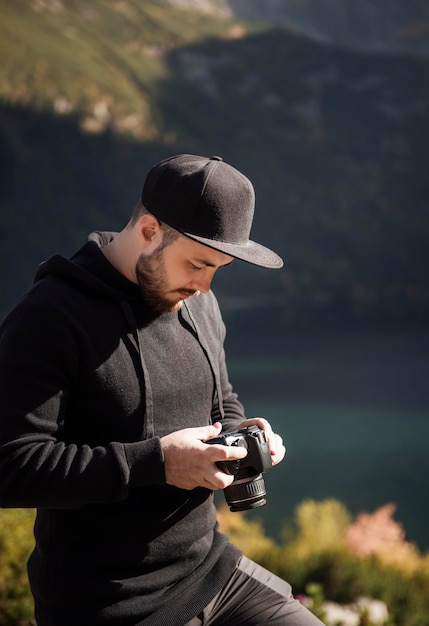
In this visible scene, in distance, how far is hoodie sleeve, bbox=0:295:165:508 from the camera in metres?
1.14

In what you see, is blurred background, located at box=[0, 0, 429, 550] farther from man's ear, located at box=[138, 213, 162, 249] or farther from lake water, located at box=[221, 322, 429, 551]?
man's ear, located at box=[138, 213, 162, 249]

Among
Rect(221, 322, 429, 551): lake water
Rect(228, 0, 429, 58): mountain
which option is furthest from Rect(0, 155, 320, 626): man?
Rect(228, 0, 429, 58): mountain

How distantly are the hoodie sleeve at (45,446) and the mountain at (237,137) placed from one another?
49.5 feet

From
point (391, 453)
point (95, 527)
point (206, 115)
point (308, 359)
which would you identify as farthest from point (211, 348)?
point (206, 115)

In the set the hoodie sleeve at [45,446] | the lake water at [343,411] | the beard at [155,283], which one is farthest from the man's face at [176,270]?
the lake water at [343,411]

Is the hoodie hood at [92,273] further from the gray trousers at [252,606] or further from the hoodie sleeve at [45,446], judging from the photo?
the gray trousers at [252,606]

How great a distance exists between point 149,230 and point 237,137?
2123 centimetres

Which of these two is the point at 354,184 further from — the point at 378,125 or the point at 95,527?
the point at 95,527

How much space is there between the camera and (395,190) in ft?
79.4

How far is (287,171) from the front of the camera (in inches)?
882

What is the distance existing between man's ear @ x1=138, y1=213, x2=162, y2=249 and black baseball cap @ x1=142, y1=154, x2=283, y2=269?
0.01m

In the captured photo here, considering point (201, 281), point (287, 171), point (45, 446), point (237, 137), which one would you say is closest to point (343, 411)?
point (287, 171)

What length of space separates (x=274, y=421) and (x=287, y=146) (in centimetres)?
968

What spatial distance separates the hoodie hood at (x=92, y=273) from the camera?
1.26 meters
